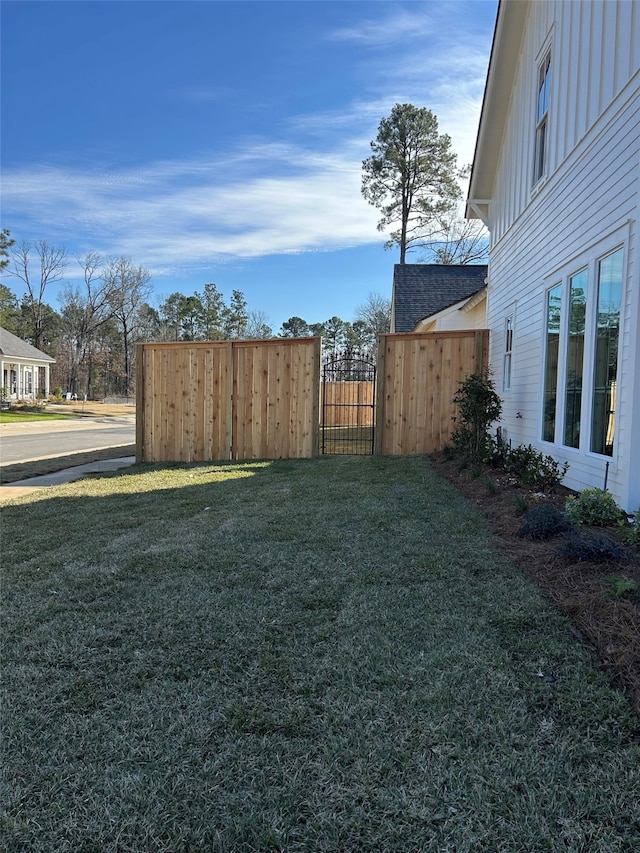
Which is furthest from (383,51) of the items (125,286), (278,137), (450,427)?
(125,286)

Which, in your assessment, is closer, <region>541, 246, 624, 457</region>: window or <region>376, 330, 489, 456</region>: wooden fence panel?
<region>541, 246, 624, 457</region>: window

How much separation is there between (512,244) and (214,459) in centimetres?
623

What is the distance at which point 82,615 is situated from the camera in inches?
111

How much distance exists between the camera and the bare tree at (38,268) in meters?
40.0

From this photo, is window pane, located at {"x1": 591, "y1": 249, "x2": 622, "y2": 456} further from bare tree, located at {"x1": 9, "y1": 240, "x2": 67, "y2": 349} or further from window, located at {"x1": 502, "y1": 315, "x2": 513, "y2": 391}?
bare tree, located at {"x1": 9, "y1": 240, "x2": 67, "y2": 349}

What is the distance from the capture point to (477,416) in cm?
735

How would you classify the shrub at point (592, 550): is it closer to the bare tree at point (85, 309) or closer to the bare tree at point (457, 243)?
the bare tree at point (457, 243)

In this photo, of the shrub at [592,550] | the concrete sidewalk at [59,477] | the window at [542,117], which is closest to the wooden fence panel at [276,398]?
the concrete sidewalk at [59,477]

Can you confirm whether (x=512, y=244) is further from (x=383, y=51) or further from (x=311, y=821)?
(x=311, y=821)

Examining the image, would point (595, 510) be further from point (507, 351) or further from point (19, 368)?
point (19, 368)

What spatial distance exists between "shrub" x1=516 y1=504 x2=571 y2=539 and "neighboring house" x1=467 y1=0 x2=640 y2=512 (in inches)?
28.4

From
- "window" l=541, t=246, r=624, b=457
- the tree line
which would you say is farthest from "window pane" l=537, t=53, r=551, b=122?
the tree line

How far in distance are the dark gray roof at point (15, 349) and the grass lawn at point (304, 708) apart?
113ft

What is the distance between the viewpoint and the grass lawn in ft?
4.69
